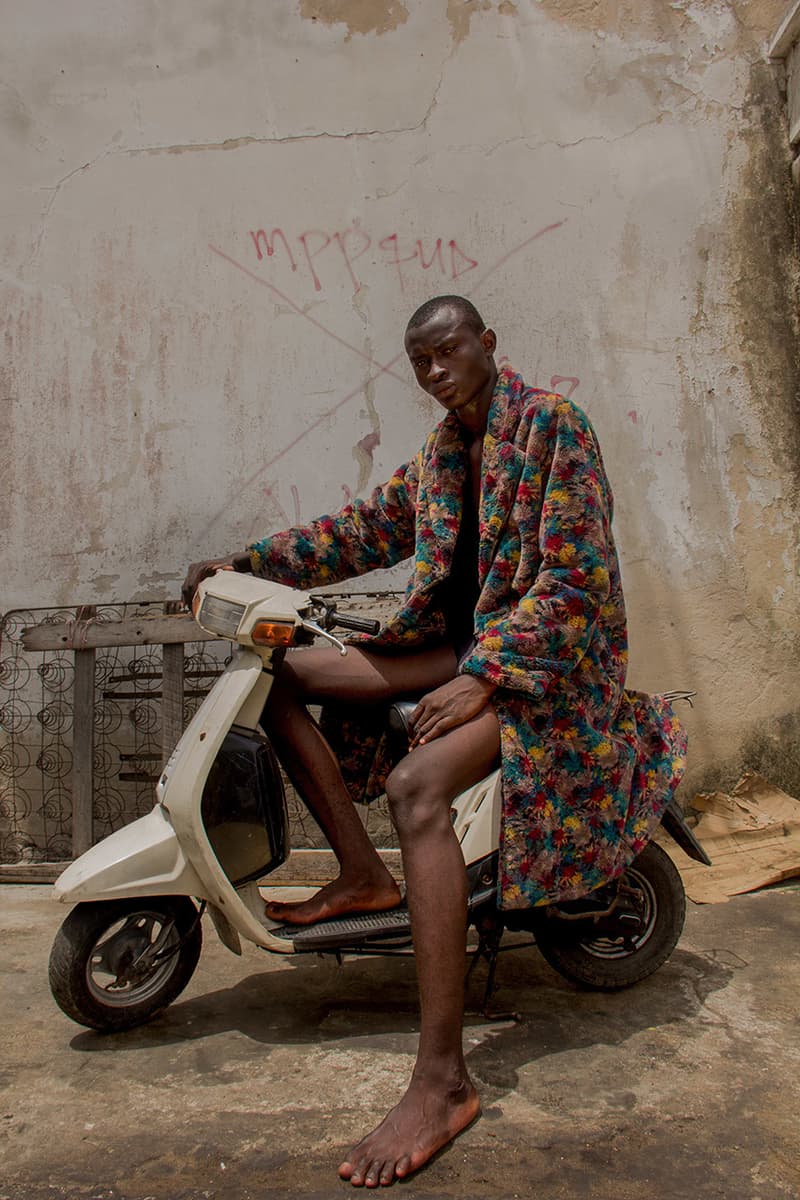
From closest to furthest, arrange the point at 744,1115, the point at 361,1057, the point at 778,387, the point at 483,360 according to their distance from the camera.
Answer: the point at 744,1115
the point at 361,1057
the point at 483,360
the point at 778,387

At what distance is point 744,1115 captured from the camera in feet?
6.48

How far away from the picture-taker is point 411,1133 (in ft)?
6.00

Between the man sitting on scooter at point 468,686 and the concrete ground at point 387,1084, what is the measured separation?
176 millimetres

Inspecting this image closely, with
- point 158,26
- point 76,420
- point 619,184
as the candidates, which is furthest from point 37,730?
point 619,184

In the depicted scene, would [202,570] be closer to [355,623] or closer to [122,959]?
[355,623]

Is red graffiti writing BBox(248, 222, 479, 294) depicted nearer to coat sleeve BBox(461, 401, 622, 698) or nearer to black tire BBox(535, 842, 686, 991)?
A: coat sleeve BBox(461, 401, 622, 698)

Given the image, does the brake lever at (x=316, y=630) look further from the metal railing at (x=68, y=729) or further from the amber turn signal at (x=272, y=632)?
the metal railing at (x=68, y=729)

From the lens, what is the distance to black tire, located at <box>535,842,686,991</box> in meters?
2.59

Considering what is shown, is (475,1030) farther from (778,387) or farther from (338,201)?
(338,201)

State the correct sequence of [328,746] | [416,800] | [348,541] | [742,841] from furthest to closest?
[742,841], [348,541], [328,746], [416,800]

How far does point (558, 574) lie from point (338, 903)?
3.15 feet

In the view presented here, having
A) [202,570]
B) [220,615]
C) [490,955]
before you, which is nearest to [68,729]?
[202,570]

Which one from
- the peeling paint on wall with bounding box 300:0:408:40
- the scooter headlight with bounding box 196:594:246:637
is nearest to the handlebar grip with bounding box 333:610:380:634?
the scooter headlight with bounding box 196:594:246:637

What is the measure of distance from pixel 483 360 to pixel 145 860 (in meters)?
1.42
